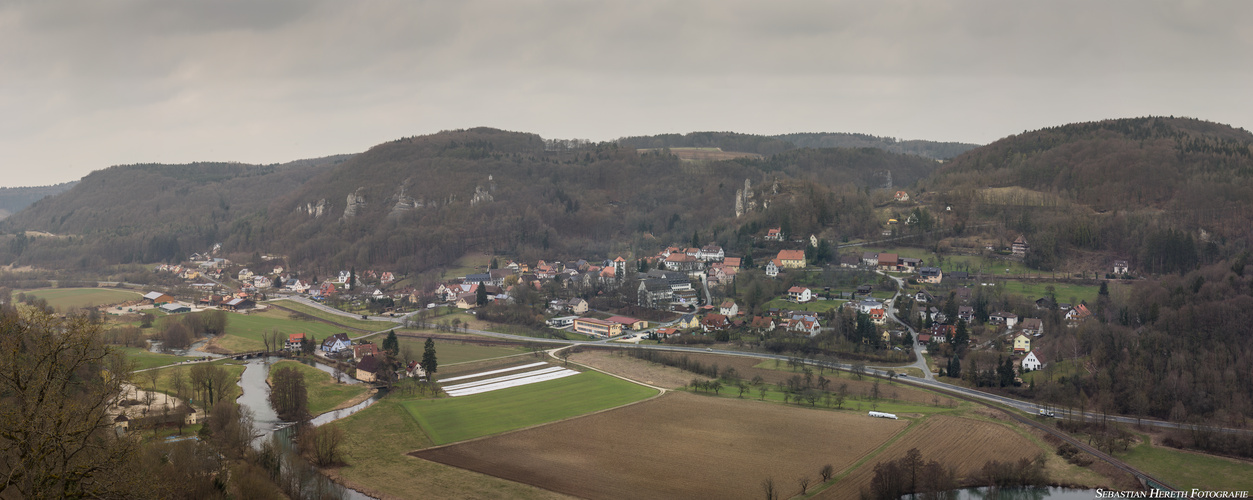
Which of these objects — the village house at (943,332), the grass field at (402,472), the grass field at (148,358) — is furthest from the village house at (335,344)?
the village house at (943,332)

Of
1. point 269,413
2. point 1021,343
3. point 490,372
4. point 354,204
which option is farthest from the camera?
point 354,204

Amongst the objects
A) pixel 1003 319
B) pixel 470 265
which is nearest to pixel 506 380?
pixel 1003 319

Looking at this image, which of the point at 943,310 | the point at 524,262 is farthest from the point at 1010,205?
the point at 524,262

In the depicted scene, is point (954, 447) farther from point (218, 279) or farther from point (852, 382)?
→ point (218, 279)

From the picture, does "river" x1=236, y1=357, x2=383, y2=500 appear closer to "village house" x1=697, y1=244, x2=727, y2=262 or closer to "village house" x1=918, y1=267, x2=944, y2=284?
"village house" x1=697, y1=244, x2=727, y2=262

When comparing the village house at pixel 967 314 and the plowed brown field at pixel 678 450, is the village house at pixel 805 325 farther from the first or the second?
the plowed brown field at pixel 678 450

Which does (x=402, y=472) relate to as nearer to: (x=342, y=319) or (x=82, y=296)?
(x=342, y=319)
